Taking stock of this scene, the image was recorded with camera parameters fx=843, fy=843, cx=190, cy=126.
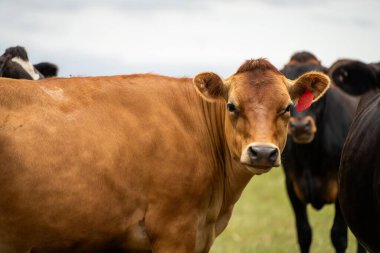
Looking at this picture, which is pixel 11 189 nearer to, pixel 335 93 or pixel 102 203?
pixel 102 203

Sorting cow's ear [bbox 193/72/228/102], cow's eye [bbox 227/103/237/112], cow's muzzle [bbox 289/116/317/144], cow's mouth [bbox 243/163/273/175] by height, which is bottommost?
cow's muzzle [bbox 289/116/317/144]

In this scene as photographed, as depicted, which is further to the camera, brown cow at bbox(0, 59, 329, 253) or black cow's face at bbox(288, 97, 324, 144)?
black cow's face at bbox(288, 97, 324, 144)

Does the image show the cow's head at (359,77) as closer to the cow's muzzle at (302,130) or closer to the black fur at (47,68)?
the cow's muzzle at (302,130)

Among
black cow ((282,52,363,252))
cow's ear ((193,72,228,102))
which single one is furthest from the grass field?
cow's ear ((193,72,228,102))

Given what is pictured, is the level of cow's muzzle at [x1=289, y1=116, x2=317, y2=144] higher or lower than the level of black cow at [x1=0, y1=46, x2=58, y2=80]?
lower

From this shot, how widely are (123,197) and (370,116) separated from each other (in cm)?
266

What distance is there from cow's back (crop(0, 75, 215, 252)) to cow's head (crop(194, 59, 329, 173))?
371 mm

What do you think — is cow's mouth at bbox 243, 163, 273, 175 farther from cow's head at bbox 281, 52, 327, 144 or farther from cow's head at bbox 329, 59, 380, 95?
cow's head at bbox 281, 52, 327, 144

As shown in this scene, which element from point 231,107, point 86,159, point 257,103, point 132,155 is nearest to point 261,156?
point 257,103

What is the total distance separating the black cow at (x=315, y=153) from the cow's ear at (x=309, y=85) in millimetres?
4486

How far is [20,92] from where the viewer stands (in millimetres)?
7133

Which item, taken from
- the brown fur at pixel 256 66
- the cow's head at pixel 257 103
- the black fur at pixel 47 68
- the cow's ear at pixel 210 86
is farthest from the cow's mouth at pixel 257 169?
the black fur at pixel 47 68

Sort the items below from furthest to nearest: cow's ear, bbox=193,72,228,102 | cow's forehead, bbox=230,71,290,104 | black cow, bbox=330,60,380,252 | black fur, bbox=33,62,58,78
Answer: black fur, bbox=33,62,58,78
cow's ear, bbox=193,72,228,102
black cow, bbox=330,60,380,252
cow's forehead, bbox=230,71,290,104

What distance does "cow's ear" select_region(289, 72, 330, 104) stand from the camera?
787cm
